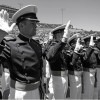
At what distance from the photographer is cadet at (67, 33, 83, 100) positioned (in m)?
6.12

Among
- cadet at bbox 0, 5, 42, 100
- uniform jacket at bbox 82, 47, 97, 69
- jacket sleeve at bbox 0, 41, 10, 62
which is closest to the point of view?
jacket sleeve at bbox 0, 41, 10, 62

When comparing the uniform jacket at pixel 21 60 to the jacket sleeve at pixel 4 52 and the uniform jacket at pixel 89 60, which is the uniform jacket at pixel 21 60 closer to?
the jacket sleeve at pixel 4 52

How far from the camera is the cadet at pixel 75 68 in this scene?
6.12 meters

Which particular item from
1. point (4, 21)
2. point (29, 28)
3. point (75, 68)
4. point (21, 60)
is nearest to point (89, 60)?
point (75, 68)

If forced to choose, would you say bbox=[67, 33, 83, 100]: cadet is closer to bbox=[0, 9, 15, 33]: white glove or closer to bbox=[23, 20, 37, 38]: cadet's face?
bbox=[23, 20, 37, 38]: cadet's face

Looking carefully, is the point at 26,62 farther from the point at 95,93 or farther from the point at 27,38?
the point at 95,93

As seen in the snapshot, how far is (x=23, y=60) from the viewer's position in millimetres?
3291

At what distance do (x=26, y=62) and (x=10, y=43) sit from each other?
34cm

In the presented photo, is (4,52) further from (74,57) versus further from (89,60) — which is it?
(89,60)

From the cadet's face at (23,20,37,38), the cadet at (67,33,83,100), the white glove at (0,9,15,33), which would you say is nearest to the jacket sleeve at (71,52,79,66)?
the cadet at (67,33,83,100)

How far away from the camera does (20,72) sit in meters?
3.29

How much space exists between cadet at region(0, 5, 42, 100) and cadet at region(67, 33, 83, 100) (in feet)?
9.03

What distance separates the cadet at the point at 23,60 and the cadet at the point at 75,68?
9.03ft

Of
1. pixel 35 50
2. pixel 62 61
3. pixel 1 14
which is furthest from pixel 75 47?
pixel 1 14
